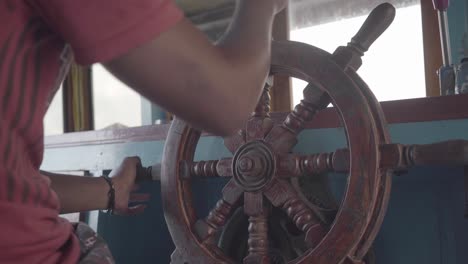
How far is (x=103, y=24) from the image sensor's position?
0.48 metres

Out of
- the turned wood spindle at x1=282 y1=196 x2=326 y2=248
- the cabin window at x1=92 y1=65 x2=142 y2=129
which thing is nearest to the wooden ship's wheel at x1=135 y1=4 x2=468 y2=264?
the turned wood spindle at x1=282 y1=196 x2=326 y2=248

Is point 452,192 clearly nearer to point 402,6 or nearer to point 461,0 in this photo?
point 461,0

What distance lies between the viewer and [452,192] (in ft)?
3.20

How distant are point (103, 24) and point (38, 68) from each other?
0.39 ft

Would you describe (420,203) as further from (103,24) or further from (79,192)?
(103,24)

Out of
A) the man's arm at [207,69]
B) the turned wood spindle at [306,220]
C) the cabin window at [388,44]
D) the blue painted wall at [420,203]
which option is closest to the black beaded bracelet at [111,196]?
the blue painted wall at [420,203]

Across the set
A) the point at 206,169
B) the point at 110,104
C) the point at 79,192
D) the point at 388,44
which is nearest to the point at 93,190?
the point at 79,192

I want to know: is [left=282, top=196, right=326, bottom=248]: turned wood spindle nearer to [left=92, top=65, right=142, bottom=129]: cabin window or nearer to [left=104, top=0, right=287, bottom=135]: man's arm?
[left=104, top=0, right=287, bottom=135]: man's arm

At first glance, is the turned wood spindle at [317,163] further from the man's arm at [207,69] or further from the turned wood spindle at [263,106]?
the man's arm at [207,69]

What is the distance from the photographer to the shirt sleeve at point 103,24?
1.56 ft

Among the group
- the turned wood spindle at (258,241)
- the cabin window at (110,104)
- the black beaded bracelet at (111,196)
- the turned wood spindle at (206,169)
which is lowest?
the turned wood spindle at (258,241)

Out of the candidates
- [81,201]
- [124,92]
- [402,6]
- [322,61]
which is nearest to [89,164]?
[81,201]

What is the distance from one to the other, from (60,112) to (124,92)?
0.41 meters

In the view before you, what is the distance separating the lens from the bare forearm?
3.13 ft
